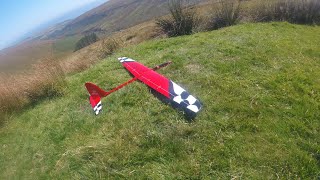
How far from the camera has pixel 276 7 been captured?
12734mm

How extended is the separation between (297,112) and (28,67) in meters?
8.50

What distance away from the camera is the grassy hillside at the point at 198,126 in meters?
4.48

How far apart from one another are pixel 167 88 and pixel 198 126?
1511 millimetres

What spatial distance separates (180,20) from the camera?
1232 cm

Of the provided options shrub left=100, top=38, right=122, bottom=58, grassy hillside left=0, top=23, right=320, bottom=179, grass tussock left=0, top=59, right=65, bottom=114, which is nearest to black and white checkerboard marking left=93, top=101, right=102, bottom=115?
grassy hillside left=0, top=23, right=320, bottom=179

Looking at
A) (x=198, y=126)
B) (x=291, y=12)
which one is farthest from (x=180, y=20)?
(x=198, y=126)

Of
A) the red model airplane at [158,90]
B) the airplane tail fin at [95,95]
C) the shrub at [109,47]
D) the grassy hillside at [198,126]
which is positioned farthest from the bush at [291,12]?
the airplane tail fin at [95,95]

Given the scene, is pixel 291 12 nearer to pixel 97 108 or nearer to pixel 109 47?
pixel 109 47

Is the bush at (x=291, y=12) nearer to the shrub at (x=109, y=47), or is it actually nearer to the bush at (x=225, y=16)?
the bush at (x=225, y=16)

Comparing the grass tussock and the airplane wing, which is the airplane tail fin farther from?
the grass tussock

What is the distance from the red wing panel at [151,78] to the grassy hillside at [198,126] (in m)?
0.23

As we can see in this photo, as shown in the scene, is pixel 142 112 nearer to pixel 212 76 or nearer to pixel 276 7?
pixel 212 76

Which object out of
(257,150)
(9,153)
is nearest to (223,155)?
(257,150)

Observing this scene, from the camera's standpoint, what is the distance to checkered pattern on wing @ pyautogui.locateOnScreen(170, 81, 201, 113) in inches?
218
